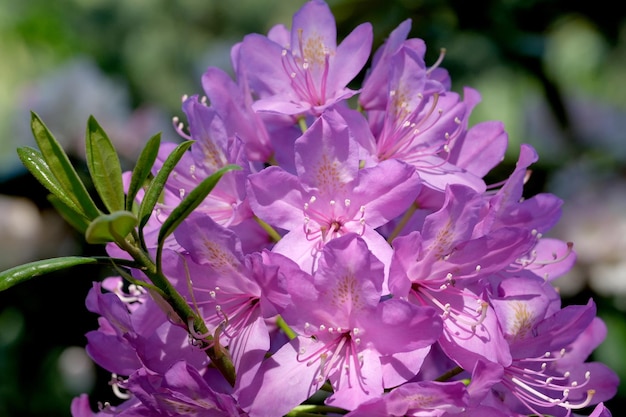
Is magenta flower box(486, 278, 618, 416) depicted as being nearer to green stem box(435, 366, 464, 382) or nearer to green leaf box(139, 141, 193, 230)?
green stem box(435, 366, 464, 382)

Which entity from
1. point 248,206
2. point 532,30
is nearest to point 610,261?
point 532,30

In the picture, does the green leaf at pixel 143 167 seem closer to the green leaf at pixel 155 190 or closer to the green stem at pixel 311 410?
the green leaf at pixel 155 190

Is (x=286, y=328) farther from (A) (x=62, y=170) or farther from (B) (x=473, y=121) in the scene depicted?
(B) (x=473, y=121)


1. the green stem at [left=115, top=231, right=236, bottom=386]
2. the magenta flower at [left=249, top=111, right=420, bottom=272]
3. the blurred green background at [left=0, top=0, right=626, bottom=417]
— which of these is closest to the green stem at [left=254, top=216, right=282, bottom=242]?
the magenta flower at [left=249, top=111, right=420, bottom=272]

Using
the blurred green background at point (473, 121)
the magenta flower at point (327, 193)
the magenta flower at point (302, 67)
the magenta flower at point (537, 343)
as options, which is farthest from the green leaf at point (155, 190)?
the blurred green background at point (473, 121)

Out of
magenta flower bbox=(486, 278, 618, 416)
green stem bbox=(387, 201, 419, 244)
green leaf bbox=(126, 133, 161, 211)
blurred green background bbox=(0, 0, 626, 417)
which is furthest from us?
Answer: blurred green background bbox=(0, 0, 626, 417)

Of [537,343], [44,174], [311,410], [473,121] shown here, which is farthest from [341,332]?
[473,121]
